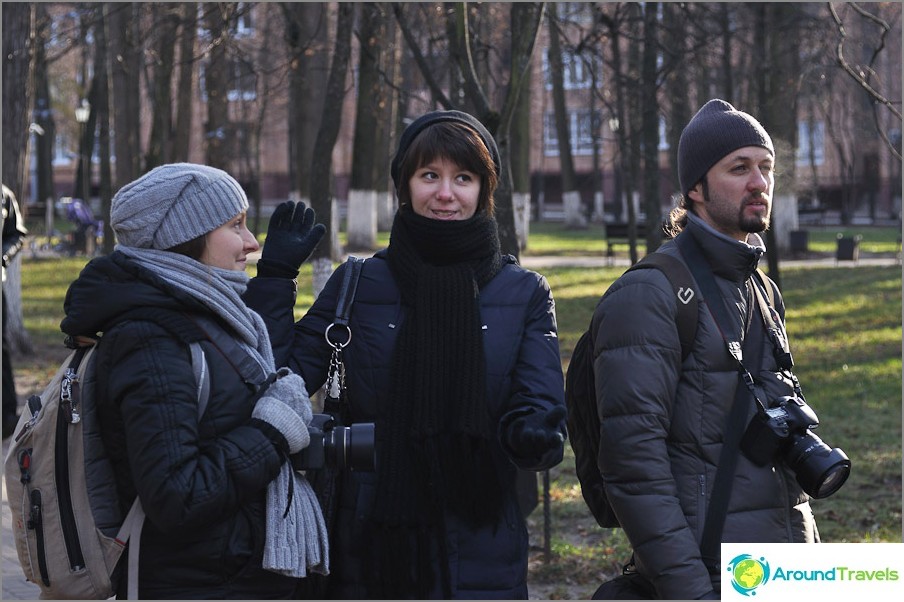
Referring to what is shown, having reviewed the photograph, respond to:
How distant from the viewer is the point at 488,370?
127 inches

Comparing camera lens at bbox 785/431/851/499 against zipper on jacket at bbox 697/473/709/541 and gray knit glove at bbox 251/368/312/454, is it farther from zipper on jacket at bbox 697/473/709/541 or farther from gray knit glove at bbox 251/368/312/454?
gray knit glove at bbox 251/368/312/454

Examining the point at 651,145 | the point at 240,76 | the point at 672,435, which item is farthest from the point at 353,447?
the point at 651,145

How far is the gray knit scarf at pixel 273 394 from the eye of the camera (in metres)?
2.94

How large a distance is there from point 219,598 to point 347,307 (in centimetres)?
82

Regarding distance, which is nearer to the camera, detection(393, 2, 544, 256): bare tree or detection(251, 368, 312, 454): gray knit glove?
detection(251, 368, 312, 454): gray knit glove

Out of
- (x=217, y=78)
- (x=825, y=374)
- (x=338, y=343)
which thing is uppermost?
(x=217, y=78)

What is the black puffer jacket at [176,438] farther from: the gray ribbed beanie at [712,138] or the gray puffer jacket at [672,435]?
the gray ribbed beanie at [712,138]

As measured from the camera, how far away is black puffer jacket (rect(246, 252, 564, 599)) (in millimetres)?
3150

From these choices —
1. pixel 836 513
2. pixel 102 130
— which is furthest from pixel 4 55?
pixel 102 130

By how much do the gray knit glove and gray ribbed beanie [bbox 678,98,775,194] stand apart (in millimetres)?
1210

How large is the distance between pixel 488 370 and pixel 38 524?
3.77 feet

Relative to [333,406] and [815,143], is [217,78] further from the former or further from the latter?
[815,143]

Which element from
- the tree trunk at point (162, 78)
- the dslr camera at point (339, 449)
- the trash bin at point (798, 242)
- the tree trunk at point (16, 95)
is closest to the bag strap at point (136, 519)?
the dslr camera at point (339, 449)

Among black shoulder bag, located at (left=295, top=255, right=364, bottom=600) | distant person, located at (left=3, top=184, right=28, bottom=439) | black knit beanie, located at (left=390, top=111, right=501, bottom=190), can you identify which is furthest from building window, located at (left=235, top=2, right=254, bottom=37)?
black shoulder bag, located at (left=295, top=255, right=364, bottom=600)
